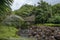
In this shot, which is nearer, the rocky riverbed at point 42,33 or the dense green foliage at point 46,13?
the rocky riverbed at point 42,33

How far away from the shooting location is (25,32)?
22438 millimetres

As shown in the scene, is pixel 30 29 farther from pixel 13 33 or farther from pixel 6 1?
pixel 6 1

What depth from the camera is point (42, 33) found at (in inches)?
799

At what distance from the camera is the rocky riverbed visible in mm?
18867

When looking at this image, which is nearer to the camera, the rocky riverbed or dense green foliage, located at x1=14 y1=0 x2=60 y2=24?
the rocky riverbed

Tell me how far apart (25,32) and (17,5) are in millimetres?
13409

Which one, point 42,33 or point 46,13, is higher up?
point 46,13

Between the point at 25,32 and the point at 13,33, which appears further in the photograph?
the point at 25,32

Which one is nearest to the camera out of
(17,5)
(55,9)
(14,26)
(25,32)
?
(25,32)

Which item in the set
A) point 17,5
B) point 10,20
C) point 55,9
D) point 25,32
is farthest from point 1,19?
point 17,5

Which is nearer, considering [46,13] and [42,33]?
[42,33]

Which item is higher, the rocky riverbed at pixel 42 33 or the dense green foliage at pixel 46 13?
the dense green foliage at pixel 46 13

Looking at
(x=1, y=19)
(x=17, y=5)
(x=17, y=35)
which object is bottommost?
(x=17, y=35)

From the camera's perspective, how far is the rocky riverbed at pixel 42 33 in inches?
743
